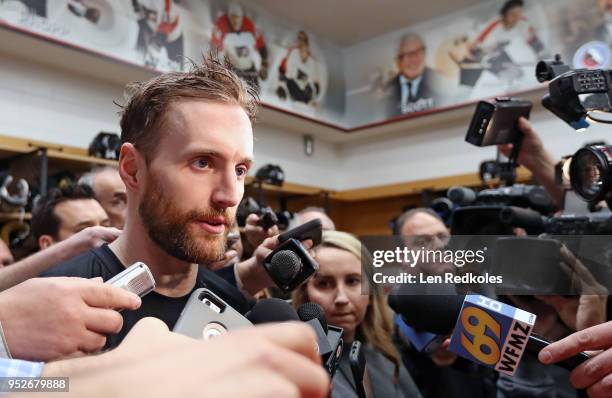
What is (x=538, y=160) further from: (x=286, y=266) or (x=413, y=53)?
(x=413, y=53)

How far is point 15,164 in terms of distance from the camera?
11.5 ft

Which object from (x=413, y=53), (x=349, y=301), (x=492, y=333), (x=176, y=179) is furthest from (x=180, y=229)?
(x=413, y=53)

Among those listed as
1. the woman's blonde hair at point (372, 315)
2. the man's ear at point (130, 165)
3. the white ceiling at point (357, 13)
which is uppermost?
the white ceiling at point (357, 13)

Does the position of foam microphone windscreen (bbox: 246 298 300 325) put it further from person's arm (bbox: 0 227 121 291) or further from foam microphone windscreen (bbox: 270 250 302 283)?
person's arm (bbox: 0 227 121 291)

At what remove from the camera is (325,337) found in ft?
2.54

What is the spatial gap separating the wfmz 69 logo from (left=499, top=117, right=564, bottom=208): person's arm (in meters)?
0.86

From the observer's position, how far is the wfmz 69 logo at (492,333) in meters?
0.76

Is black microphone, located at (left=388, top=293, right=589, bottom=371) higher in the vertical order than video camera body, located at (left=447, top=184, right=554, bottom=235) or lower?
lower

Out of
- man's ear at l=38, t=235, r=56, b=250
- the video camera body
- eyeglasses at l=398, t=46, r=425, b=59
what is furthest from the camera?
eyeglasses at l=398, t=46, r=425, b=59

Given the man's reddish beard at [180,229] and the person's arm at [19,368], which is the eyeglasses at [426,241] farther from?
the person's arm at [19,368]

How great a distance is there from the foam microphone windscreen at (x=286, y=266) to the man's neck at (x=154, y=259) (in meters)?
0.18

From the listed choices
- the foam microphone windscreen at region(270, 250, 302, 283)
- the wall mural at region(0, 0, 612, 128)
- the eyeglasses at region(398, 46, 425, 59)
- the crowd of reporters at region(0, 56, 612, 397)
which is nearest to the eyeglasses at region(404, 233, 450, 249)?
the crowd of reporters at region(0, 56, 612, 397)

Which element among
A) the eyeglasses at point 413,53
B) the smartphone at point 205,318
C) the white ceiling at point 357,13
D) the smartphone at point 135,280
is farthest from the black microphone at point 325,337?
the eyeglasses at point 413,53

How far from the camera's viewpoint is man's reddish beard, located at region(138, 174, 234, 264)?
0.92 metres
